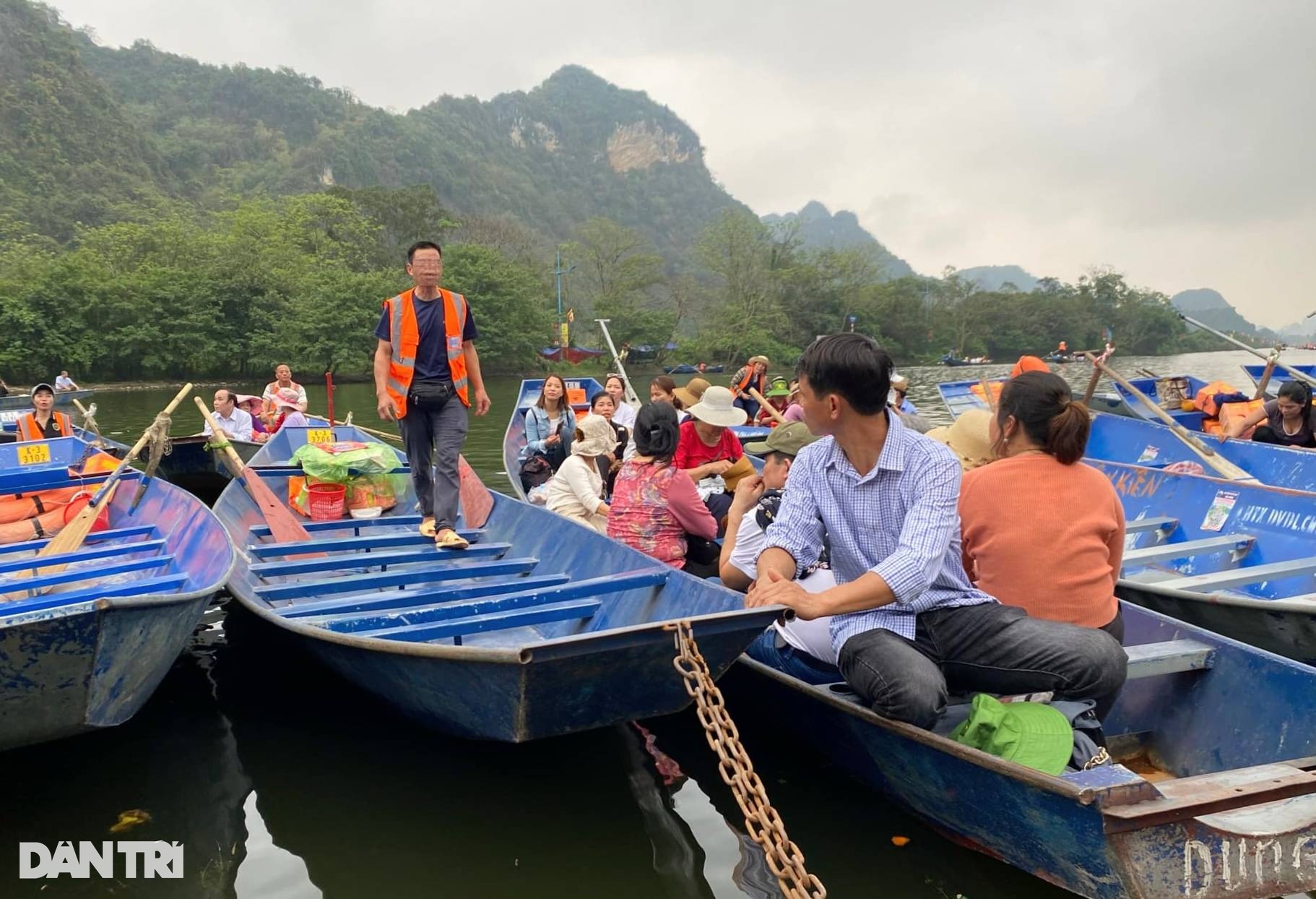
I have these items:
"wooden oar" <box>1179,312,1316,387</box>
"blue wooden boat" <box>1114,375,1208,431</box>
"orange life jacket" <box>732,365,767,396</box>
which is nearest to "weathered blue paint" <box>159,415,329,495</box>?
"orange life jacket" <box>732,365,767,396</box>

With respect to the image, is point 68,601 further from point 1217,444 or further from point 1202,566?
point 1217,444

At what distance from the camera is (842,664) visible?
9.14ft

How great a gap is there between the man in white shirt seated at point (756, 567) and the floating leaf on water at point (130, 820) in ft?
7.34

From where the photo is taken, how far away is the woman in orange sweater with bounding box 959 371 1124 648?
2.73 m

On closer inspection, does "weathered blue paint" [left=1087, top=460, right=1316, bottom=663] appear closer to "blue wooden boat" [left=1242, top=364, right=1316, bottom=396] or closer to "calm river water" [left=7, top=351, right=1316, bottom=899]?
"calm river water" [left=7, top=351, right=1316, bottom=899]

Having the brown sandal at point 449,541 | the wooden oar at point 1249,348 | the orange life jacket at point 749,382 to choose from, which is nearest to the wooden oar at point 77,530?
the brown sandal at point 449,541

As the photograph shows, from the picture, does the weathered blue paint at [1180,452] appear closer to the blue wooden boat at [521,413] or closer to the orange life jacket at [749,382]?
the orange life jacket at [749,382]

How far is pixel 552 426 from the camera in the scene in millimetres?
7141

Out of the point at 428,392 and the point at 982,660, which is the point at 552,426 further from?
the point at 982,660

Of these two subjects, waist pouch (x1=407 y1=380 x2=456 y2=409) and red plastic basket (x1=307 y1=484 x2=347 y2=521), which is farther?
red plastic basket (x1=307 y1=484 x2=347 y2=521)

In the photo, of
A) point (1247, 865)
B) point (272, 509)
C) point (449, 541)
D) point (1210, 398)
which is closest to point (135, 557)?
point (272, 509)

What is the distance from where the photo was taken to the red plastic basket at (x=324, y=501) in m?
6.04

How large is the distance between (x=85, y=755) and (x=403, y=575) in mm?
1456

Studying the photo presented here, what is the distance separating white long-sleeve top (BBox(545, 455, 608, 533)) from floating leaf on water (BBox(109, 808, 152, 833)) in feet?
8.40
